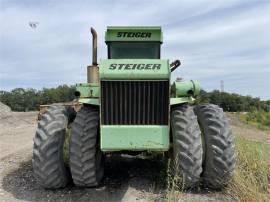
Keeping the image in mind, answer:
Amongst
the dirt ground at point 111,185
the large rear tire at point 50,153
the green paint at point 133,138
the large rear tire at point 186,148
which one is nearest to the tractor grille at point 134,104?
the green paint at point 133,138

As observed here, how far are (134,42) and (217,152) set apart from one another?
9.51 ft

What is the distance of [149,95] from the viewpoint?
6.96m

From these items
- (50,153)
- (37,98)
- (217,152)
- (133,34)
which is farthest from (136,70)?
(37,98)

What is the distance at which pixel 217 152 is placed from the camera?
7152mm

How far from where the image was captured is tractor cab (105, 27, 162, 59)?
880 cm

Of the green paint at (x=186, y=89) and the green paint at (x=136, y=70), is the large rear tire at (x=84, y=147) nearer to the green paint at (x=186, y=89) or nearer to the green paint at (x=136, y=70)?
the green paint at (x=136, y=70)

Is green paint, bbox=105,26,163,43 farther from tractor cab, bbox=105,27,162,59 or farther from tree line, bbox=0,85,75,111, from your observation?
tree line, bbox=0,85,75,111

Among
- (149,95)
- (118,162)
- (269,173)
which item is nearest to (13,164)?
(118,162)

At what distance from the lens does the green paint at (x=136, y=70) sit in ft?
22.4

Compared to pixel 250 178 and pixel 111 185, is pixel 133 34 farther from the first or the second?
pixel 250 178

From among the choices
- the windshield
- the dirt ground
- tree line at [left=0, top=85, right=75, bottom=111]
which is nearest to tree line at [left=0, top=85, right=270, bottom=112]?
tree line at [left=0, top=85, right=75, bottom=111]

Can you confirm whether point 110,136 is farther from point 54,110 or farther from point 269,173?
point 269,173

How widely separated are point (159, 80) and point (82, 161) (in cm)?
171

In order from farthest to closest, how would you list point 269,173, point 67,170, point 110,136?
point 269,173, point 67,170, point 110,136
